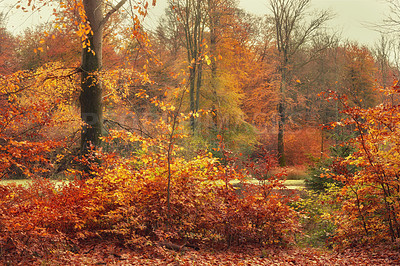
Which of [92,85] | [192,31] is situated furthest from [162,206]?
[192,31]

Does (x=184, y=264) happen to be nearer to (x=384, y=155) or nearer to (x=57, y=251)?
(x=57, y=251)

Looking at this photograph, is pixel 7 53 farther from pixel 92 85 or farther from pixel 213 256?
pixel 213 256

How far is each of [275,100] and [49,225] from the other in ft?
59.0

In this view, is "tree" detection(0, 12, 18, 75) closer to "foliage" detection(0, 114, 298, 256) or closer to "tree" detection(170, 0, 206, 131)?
"tree" detection(170, 0, 206, 131)

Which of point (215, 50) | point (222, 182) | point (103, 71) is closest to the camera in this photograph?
point (222, 182)

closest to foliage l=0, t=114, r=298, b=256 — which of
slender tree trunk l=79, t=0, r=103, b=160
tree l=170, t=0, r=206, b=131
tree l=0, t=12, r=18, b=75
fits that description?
slender tree trunk l=79, t=0, r=103, b=160

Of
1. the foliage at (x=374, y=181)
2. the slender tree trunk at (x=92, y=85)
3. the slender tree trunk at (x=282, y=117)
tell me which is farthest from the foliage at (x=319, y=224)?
the slender tree trunk at (x=282, y=117)

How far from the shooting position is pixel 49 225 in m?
5.93

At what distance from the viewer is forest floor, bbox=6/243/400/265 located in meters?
5.19

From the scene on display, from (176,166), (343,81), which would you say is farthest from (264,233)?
(343,81)

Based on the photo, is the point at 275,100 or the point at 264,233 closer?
the point at 264,233

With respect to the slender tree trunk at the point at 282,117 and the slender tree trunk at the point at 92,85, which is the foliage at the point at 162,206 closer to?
the slender tree trunk at the point at 92,85

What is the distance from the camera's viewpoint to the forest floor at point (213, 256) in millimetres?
5191

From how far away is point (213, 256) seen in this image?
5.83 meters
